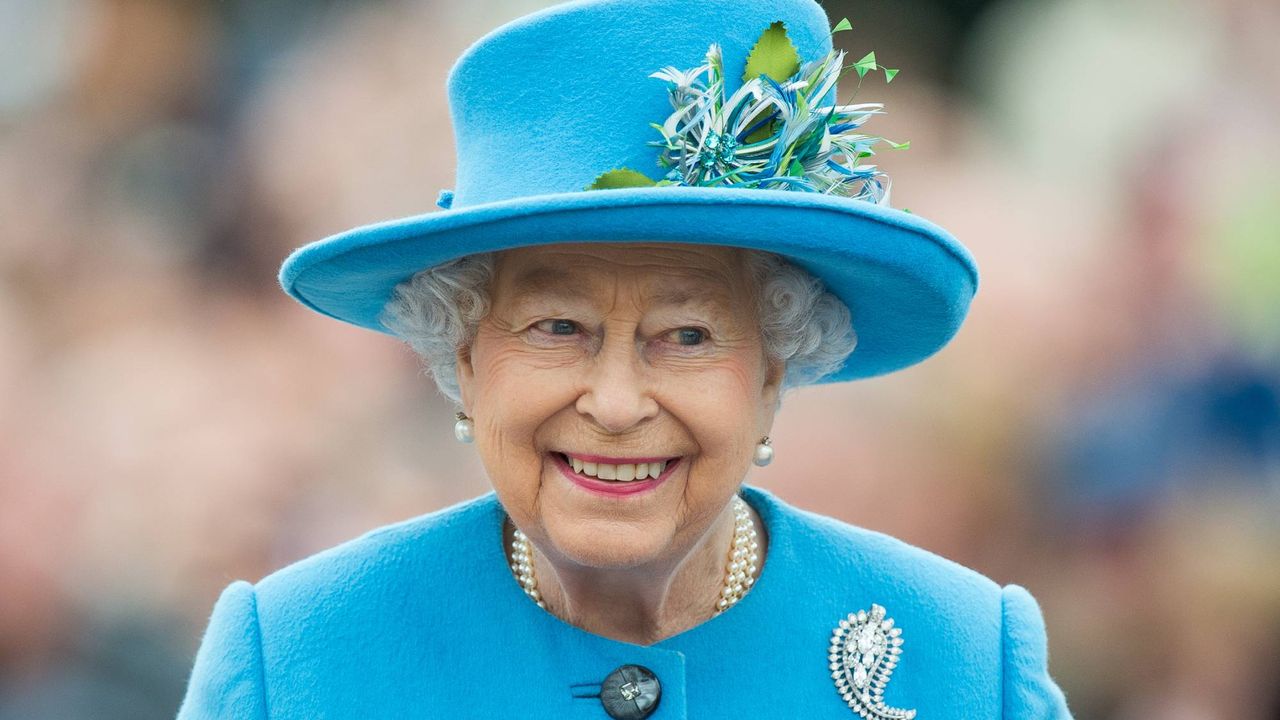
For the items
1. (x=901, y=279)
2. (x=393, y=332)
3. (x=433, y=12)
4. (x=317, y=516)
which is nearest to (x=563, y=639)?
(x=393, y=332)

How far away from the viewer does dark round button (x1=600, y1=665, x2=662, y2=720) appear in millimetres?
2619

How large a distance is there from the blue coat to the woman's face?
296mm

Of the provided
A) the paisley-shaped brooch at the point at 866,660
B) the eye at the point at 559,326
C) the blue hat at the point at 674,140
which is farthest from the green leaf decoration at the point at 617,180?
the paisley-shaped brooch at the point at 866,660

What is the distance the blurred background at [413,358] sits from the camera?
196 inches

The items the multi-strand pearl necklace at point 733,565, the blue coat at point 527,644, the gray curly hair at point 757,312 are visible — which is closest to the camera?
the gray curly hair at point 757,312

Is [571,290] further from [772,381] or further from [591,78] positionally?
[772,381]

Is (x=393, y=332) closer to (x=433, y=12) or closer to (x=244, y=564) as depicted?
(x=244, y=564)

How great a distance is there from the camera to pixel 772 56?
245 centimetres

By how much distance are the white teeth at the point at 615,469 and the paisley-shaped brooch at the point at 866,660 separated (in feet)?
1.95

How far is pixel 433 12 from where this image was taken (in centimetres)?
561

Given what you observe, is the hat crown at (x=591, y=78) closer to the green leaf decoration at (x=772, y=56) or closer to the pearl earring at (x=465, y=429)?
the green leaf decoration at (x=772, y=56)

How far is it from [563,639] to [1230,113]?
374cm

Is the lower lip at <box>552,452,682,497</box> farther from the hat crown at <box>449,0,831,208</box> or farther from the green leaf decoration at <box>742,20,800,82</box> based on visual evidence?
the green leaf decoration at <box>742,20,800,82</box>

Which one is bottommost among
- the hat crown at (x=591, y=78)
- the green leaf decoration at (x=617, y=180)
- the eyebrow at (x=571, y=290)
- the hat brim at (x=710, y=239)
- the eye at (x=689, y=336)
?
the eye at (x=689, y=336)
